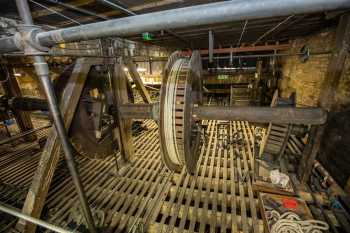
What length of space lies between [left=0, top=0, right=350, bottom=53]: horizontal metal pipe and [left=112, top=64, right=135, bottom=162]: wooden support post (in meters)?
1.72

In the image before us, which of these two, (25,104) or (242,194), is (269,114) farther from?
(25,104)

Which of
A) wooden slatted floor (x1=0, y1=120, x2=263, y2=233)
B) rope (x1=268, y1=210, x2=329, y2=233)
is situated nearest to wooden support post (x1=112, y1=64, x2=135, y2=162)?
wooden slatted floor (x1=0, y1=120, x2=263, y2=233)

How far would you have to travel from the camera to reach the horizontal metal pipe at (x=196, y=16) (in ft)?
1.86

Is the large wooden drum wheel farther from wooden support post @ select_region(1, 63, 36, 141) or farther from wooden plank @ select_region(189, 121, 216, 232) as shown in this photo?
wooden support post @ select_region(1, 63, 36, 141)

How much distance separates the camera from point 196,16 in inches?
25.7

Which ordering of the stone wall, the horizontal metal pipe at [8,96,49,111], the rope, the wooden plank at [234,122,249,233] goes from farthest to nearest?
the stone wall
the horizontal metal pipe at [8,96,49,111]
the wooden plank at [234,122,249,233]
the rope

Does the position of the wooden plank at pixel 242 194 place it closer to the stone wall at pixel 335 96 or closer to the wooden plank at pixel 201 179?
the wooden plank at pixel 201 179

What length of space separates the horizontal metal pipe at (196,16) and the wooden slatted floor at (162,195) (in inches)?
91.2

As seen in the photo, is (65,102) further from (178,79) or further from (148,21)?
(148,21)

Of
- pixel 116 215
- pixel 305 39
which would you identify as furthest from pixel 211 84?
pixel 116 215

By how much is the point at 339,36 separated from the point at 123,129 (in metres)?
3.88

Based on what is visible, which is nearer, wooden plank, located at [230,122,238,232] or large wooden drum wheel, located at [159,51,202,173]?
large wooden drum wheel, located at [159,51,202,173]

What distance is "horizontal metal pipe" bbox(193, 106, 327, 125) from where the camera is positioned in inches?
66.3

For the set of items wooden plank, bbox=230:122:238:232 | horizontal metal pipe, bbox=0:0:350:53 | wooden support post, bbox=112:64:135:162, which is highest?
horizontal metal pipe, bbox=0:0:350:53
